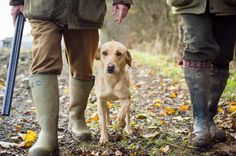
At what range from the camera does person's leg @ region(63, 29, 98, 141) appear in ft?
14.3

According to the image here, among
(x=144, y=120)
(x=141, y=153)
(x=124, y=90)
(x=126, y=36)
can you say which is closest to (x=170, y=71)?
→ (x=144, y=120)

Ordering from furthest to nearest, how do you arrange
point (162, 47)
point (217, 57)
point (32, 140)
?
point (162, 47)
point (32, 140)
point (217, 57)

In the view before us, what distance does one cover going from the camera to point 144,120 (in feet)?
19.0

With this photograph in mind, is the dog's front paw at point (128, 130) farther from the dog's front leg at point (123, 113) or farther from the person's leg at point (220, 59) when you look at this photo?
the person's leg at point (220, 59)

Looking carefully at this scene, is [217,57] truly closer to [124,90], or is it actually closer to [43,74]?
[124,90]

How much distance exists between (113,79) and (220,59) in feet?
3.51

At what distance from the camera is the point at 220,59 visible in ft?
14.4

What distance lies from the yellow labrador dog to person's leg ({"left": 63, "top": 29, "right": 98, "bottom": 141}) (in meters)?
0.14

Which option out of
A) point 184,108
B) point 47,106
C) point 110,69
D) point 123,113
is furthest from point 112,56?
point 184,108

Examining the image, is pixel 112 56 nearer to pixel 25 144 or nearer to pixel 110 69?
pixel 110 69

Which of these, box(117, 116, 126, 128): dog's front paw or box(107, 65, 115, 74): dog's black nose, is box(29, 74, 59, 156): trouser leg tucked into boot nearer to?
box(107, 65, 115, 74): dog's black nose

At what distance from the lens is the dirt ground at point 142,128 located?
416 centimetres

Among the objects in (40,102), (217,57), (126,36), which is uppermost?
(217,57)

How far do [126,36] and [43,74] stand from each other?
969 inches
